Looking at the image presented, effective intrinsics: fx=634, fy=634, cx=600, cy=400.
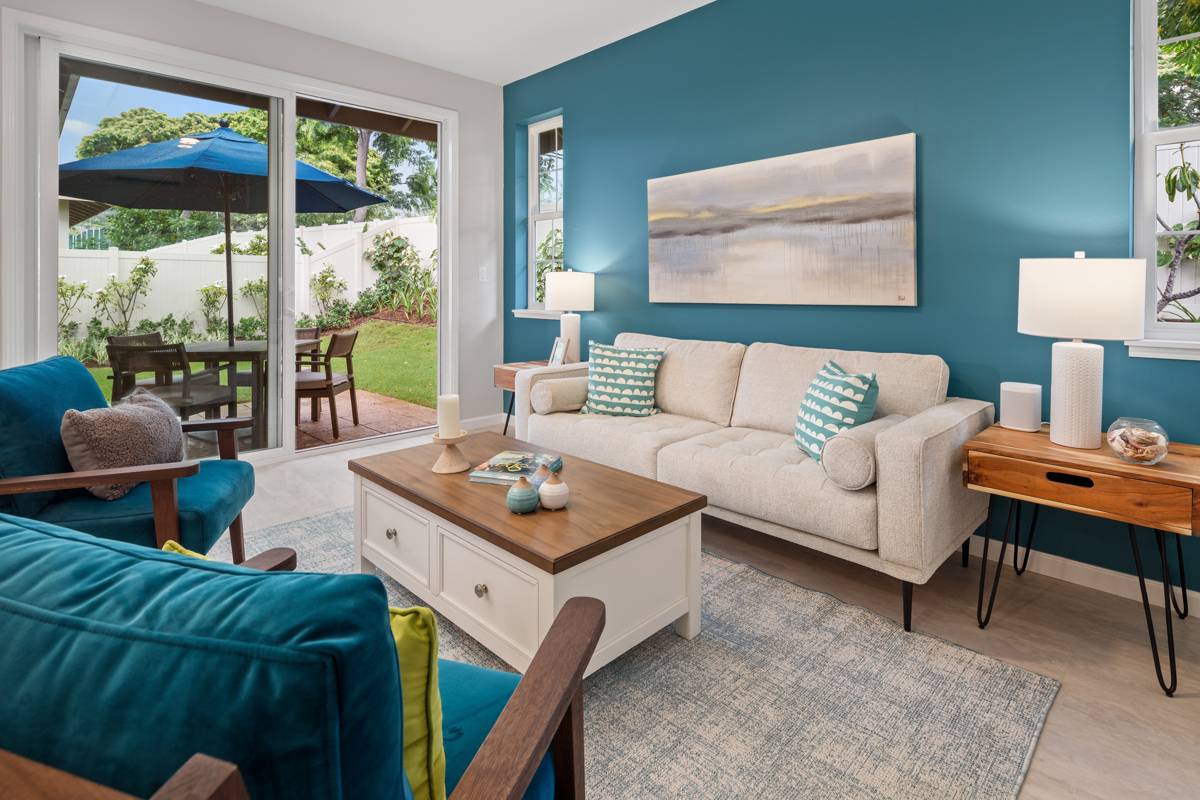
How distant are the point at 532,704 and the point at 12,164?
3.89 m

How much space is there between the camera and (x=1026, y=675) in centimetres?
185

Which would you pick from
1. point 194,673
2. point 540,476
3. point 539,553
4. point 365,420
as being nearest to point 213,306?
point 365,420

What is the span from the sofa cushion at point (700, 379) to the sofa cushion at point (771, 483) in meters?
0.34

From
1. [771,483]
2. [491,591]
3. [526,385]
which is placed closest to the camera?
[491,591]

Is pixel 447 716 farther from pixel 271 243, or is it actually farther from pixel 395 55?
pixel 395 55

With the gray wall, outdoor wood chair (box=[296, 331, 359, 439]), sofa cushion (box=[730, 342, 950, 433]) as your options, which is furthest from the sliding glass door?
sofa cushion (box=[730, 342, 950, 433])

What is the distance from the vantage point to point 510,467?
2.21 meters

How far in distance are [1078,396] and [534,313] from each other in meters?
3.59

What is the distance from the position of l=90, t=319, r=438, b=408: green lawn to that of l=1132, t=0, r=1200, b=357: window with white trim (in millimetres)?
4709

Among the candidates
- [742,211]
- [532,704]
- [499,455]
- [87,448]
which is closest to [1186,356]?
[742,211]

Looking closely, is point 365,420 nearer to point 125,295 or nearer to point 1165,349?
point 125,295

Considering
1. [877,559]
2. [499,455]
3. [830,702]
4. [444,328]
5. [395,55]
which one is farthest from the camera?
[444,328]

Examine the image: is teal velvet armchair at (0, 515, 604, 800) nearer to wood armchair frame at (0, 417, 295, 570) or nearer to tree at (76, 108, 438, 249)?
wood armchair frame at (0, 417, 295, 570)

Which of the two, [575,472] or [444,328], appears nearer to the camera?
[575,472]
